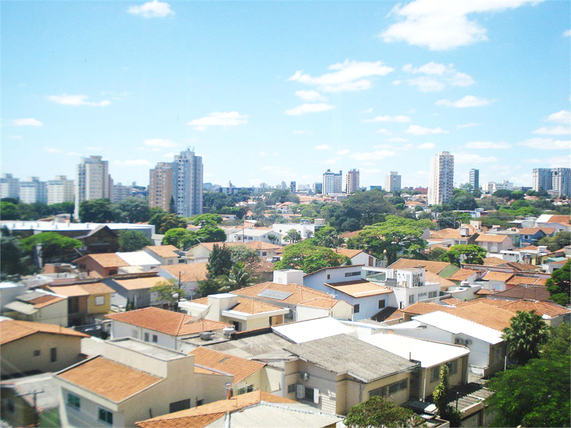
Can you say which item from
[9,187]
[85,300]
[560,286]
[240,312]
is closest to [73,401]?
[9,187]

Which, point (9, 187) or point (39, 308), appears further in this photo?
point (39, 308)

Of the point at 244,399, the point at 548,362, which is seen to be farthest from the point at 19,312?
the point at 548,362

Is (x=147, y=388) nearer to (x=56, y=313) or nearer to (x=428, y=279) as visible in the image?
(x=56, y=313)

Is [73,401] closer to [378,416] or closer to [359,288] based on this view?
[378,416]

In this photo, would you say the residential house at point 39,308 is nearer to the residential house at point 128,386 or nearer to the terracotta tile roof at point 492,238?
the residential house at point 128,386

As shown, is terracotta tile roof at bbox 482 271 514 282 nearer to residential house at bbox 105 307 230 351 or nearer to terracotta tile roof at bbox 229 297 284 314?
terracotta tile roof at bbox 229 297 284 314

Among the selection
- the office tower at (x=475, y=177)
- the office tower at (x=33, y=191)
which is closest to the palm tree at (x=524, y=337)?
the office tower at (x=33, y=191)
